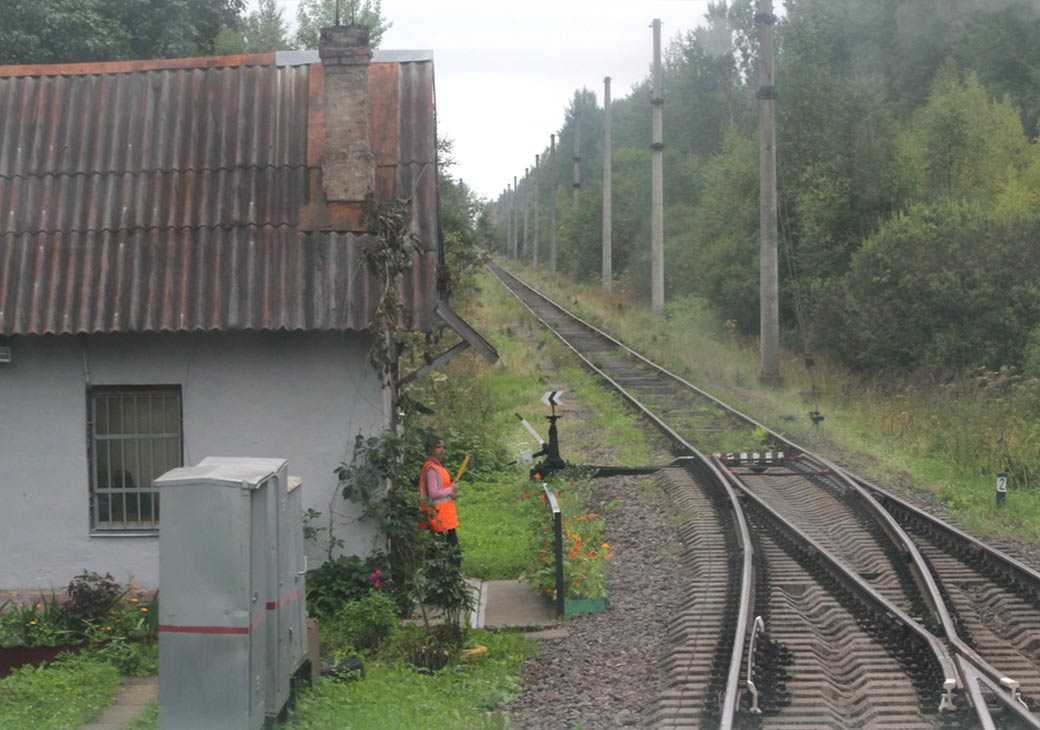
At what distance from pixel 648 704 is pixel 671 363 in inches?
939

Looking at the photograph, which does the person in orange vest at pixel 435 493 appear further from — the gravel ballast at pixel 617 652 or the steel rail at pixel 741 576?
the steel rail at pixel 741 576

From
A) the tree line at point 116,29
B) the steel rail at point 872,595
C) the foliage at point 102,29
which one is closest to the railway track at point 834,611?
the steel rail at point 872,595

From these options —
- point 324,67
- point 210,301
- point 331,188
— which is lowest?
point 210,301

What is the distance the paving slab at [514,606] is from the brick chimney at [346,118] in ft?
13.0

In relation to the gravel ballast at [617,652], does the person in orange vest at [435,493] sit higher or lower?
higher

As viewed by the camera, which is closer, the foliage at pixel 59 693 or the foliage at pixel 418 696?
the foliage at pixel 418 696

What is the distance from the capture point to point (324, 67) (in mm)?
12523

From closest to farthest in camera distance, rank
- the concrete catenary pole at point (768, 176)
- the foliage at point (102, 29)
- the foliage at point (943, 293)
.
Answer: the foliage at point (943, 293) < the concrete catenary pole at point (768, 176) < the foliage at point (102, 29)

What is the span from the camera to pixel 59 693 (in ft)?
30.2

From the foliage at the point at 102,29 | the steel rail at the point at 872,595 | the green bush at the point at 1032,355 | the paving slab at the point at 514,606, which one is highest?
the foliage at the point at 102,29

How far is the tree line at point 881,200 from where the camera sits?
1052 inches

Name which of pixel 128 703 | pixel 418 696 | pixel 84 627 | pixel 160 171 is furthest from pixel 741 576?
pixel 160 171

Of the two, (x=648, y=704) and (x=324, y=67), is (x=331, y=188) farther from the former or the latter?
(x=648, y=704)

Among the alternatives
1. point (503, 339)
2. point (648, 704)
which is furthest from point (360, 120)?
point (503, 339)
